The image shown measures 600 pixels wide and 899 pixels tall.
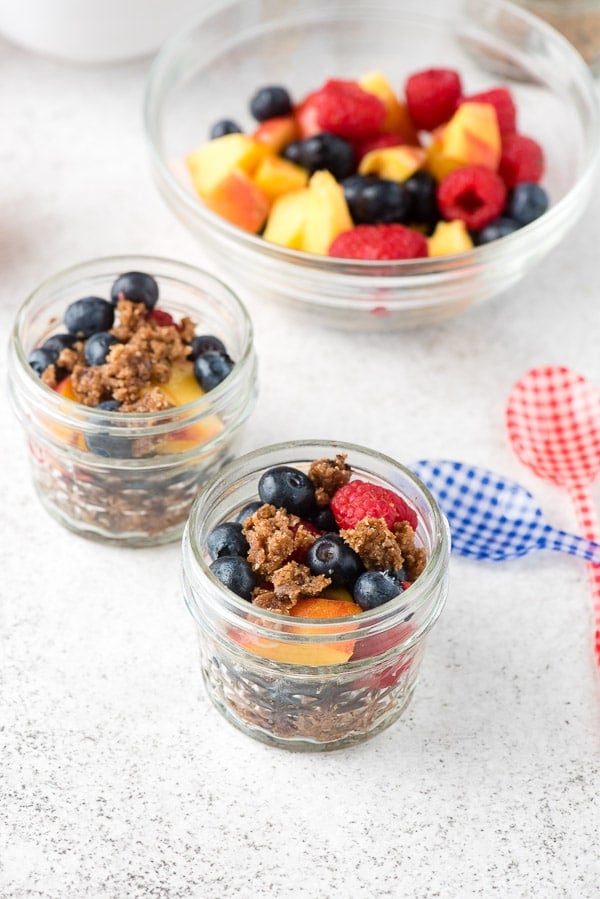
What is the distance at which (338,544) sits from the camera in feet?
3.62

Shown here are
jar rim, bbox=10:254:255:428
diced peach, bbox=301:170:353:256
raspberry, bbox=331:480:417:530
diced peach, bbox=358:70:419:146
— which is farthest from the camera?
diced peach, bbox=358:70:419:146

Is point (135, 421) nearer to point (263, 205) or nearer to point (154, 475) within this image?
point (154, 475)

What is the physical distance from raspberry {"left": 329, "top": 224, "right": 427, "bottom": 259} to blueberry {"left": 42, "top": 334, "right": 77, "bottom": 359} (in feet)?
1.33

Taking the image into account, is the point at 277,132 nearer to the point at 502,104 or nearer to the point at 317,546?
the point at 502,104

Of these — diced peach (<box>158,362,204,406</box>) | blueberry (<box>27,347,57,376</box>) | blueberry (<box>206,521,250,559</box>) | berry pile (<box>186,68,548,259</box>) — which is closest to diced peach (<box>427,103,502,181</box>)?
berry pile (<box>186,68,548,259</box>)

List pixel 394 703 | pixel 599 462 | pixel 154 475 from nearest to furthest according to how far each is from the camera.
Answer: pixel 394 703, pixel 154 475, pixel 599 462

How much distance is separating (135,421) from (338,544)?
0.30 meters

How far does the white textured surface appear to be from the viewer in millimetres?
1096

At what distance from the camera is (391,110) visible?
1.82 meters

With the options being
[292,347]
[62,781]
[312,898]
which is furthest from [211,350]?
[312,898]

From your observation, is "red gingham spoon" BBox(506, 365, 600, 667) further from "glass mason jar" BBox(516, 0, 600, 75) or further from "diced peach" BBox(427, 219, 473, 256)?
"glass mason jar" BBox(516, 0, 600, 75)

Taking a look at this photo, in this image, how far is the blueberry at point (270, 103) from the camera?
180 cm

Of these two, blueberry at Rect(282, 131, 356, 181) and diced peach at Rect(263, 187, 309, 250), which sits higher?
blueberry at Rect(282, 131, 356, 181)

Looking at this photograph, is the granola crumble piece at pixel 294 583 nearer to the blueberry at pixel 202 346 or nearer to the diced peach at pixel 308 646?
the diced peach at pixel 308 646
